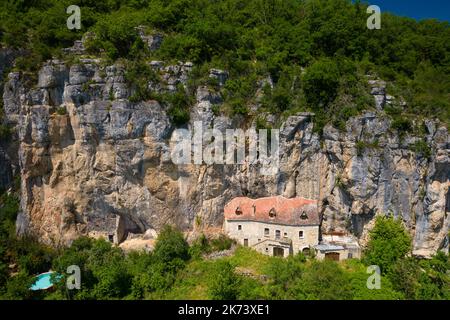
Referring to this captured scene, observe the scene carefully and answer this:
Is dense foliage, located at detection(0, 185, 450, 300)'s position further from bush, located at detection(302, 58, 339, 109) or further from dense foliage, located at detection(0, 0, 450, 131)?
bush, located at detection(302, 58, 339, 109)

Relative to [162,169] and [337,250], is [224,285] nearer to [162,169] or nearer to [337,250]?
[337,250]

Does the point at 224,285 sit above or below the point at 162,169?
below

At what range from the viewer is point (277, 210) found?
93.6ft

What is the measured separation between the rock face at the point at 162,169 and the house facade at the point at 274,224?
1102 mm

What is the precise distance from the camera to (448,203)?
28.6 m

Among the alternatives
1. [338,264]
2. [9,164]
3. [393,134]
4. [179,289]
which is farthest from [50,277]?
[393,134]

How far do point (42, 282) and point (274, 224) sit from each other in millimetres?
18879

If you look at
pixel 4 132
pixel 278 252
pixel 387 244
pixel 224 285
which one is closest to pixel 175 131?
pixel 224 285

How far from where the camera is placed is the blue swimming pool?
82.2 ft

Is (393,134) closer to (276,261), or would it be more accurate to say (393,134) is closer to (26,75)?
(276,261)

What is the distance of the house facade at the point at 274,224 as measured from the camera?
91.3 feet

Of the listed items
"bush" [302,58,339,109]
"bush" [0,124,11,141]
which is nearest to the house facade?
"bush" [302,58,339,109]

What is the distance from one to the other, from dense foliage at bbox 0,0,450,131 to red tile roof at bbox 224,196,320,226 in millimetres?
6907

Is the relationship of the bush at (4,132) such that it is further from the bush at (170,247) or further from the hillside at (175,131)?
the bush at (170,247)
